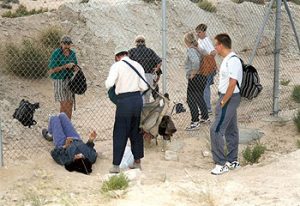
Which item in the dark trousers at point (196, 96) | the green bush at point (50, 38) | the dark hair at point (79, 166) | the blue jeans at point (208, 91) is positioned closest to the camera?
the dark hair at point (79, 166)

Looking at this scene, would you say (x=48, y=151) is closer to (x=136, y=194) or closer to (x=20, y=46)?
(x=136, y=194)

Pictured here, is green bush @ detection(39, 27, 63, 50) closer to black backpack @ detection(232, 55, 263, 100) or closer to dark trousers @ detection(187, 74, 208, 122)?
dark trousers @ detection(187, 74, 208, 122)

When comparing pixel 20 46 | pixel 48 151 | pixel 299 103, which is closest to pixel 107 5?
pixel 20 46

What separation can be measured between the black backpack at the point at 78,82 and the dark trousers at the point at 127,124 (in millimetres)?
1535

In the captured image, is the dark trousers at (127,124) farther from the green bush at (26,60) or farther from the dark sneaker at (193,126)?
the green bush at (26,60)

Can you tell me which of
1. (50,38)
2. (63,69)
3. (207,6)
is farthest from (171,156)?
(207,6)

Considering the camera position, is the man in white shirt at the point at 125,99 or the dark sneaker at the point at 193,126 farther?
the dark sneaker at the point at 193,126

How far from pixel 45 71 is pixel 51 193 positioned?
22.5 ft

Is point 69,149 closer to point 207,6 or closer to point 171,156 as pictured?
point 171,156

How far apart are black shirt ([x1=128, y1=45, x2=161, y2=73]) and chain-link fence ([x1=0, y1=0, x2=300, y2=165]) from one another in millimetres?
401

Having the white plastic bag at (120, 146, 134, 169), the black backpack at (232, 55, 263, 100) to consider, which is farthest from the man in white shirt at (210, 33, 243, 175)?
the white plastic bag at (120, 146, 134, 169)

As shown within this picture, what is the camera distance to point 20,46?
12.7 m

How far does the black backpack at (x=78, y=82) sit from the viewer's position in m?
7.97

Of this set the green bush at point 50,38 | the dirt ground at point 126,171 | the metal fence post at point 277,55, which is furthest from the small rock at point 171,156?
the green bush at point 50,38
